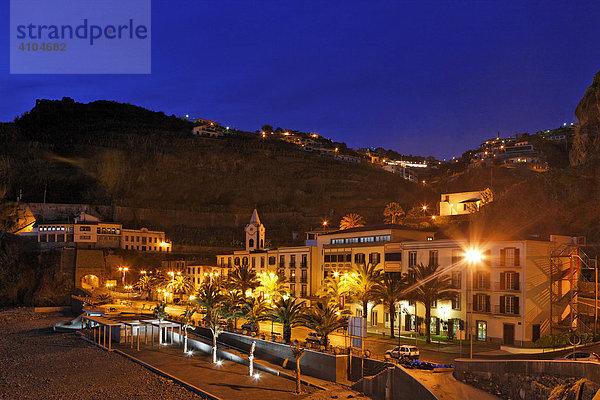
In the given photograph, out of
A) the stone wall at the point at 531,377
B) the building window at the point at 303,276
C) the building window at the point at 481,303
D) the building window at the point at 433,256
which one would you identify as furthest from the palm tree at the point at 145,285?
the stone wall at the point at 531,377

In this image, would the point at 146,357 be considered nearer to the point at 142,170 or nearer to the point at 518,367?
the point at 518,367

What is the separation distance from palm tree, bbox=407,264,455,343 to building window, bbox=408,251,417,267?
3.32 m

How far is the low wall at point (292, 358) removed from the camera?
92.1 feet

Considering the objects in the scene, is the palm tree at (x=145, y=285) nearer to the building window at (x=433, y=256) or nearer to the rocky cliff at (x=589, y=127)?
the building window at (x=433, y=256)

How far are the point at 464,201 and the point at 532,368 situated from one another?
56.0m

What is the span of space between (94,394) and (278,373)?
10797 mm

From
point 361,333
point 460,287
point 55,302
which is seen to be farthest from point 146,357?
point 55,302

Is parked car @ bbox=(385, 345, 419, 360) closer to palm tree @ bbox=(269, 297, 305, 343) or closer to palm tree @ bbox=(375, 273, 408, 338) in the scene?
palm tree @ bbox=(269, 297, 305, 343)

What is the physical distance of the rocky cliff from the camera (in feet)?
229

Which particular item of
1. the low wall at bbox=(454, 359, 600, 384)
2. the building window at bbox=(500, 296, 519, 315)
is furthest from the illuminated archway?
the low wall at bbox=(454, 359, 600, 384)

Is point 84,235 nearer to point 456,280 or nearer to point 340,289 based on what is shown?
point 340,289

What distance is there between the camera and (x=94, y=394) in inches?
1134

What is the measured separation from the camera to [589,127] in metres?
71.7

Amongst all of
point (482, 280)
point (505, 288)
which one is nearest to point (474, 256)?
point (482, 280)
